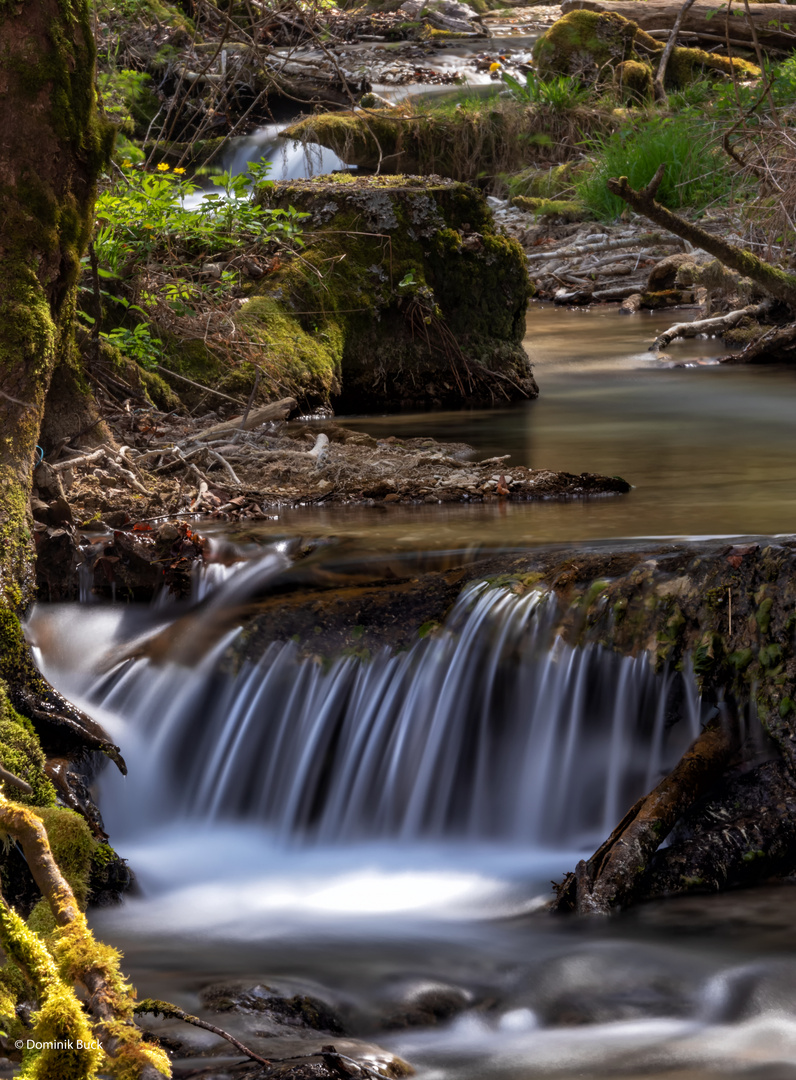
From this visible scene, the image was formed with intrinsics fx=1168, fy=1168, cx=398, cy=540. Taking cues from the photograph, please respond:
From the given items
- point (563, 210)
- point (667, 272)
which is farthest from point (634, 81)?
point (667, 272)

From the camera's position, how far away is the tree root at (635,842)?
318 cm

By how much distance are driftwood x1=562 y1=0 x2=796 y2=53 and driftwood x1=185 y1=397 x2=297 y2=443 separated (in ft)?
45.6

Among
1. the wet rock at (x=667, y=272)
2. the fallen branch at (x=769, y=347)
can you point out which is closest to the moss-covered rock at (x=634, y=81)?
the wet rock at (x=667, y=272)

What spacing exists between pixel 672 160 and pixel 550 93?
489 cm

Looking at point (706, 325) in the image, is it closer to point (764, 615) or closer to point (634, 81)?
point (764, 615)

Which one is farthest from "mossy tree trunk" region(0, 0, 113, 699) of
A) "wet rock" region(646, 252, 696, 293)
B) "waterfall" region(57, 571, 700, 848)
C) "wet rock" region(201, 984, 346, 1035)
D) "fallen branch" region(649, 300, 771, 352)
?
"wet rock" region(646, 252, 696, 293)

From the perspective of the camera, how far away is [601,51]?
20.2 metres

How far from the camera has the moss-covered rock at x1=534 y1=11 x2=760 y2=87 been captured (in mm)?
20062

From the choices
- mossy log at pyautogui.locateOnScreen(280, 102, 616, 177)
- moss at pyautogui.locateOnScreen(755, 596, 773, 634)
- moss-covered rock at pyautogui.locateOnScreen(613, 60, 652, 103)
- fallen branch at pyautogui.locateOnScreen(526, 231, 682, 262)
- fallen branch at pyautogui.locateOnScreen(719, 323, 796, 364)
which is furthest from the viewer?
moss-covered rock at pyautogui.locateOnScreen(613, 60, 652, 103)

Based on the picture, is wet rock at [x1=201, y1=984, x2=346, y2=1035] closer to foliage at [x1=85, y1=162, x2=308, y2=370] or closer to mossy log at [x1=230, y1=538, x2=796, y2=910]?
→ mossy log at [x1=230, y1=538, x2=796, y2=910]

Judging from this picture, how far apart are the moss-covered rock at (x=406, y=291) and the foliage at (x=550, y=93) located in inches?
426

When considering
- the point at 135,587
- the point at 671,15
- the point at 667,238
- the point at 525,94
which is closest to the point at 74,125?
the point at 135,587

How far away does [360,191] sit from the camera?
27.7 feet

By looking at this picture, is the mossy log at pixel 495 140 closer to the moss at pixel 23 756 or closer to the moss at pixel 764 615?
the moss at pixel 764 615
